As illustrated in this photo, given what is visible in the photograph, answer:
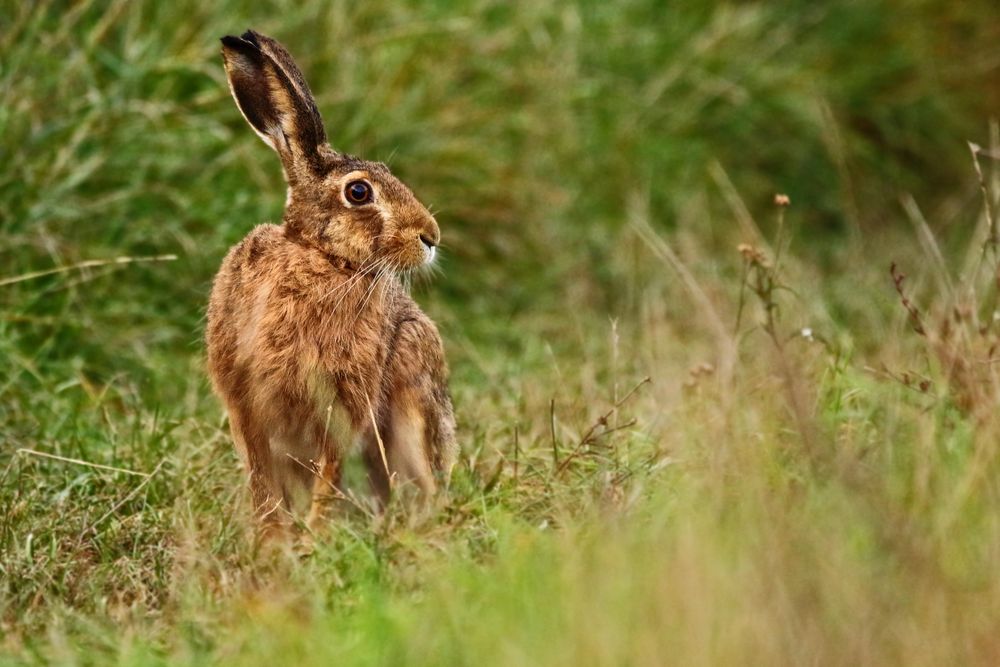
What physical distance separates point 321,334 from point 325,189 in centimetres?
38

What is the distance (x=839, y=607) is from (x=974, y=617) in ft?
0.77

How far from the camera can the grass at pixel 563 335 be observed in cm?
307

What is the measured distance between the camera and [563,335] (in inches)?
265

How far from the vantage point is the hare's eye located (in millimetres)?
4215

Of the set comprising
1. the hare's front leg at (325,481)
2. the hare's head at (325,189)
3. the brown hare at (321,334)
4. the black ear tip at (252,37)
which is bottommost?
the hare's front leg at (325,481)

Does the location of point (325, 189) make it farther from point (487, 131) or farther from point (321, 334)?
point (487, 131)

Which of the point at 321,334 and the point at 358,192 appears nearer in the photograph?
the point at 321,334

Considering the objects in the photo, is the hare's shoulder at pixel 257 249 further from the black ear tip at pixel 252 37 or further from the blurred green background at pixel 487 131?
the blurred green background at pixel 487 131

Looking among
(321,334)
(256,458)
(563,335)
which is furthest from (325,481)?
(563,335)

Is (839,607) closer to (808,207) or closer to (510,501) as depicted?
(510,501)

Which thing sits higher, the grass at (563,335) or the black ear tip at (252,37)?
the black ear tip at (252,37)

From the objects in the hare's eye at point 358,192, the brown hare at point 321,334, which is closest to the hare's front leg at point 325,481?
the brown hare at point 321,334

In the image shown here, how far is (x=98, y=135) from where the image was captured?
19.2ft

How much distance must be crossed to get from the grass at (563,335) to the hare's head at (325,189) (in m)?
0.60
